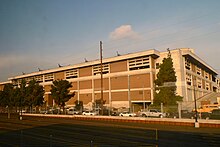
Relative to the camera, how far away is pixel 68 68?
295 ft

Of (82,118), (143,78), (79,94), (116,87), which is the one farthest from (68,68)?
(82,118)

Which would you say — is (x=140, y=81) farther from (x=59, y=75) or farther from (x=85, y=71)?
(x=59, y=75)

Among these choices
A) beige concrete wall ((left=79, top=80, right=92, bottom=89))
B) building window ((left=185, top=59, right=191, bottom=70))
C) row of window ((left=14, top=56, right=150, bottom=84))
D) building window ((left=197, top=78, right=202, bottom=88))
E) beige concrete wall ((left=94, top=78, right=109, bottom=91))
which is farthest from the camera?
beige concrete wall ((left=79, top=80, right=92, bottom=89))

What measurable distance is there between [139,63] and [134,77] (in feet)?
14.4

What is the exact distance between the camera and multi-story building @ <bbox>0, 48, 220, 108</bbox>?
6688 cm

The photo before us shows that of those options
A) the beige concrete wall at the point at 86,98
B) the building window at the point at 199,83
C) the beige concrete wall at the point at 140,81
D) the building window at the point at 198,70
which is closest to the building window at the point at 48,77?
the beige concrete wall at the point at 86,98

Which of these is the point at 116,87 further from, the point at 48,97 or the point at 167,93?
the point at 48,97

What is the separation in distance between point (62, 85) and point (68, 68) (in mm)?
29339

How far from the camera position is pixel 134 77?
228ft

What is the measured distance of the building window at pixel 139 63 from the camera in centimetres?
6849

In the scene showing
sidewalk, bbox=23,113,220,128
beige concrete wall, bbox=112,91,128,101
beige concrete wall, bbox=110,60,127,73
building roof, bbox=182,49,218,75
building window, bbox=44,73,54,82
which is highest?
building roof, bbox=182,49,218,75

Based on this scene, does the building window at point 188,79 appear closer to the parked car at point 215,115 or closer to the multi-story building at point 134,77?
the multi-story building at point 134,77

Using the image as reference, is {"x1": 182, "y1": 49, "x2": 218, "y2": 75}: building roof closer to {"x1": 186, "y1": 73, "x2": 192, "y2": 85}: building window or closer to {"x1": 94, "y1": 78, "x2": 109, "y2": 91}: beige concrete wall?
{"x1": 186, "y1": 73, "x2": 192, "y2": 85}: building window

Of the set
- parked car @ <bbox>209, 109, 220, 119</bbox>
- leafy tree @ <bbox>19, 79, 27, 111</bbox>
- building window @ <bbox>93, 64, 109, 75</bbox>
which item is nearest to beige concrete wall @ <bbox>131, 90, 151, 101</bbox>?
building window @ <bbox>93, 64, 109, 75</bbox>
